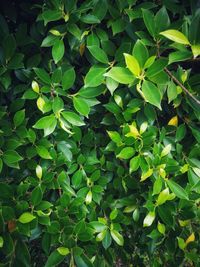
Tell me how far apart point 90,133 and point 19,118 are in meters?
0.28

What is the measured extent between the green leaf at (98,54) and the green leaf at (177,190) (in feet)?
1.59

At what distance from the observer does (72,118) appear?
1.03 meters

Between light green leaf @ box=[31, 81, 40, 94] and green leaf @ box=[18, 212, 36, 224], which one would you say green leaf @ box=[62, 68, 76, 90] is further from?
green leaf @ box=[18, 212, 36, 224]

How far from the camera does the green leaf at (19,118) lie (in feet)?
3.42

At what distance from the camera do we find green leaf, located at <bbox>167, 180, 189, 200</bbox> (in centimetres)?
102

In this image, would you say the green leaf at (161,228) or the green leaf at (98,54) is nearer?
the green leaf at (98,54)

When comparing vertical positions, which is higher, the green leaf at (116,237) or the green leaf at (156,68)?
the green leaf at (156,68)

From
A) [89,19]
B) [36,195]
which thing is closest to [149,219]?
[36,195]

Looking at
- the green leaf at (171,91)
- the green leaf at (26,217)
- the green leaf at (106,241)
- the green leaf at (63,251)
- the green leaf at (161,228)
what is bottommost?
the green leaf at (106,241)

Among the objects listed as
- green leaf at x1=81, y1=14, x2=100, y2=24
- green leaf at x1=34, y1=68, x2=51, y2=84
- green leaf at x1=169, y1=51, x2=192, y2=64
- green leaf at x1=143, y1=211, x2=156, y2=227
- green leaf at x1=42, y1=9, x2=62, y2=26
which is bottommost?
green leaf at x1=143, y1=211, x2=156, y2=227

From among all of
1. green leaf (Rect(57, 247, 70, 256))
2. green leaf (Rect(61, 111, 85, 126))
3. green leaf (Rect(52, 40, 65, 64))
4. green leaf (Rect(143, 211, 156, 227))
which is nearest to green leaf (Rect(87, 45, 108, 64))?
green leaf (Rect(52, 40, 65, 64))

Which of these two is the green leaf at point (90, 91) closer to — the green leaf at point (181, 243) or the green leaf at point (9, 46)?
the green leaf at point (9, 46)

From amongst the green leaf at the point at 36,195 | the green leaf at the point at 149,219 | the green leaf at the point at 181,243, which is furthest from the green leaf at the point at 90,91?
the green leaf at the point at 181,243

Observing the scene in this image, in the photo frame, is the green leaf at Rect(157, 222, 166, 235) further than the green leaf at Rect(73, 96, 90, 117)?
Yes
